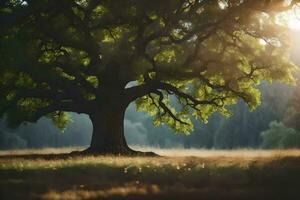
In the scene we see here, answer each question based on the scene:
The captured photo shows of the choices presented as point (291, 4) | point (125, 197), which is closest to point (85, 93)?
point (291, 4)

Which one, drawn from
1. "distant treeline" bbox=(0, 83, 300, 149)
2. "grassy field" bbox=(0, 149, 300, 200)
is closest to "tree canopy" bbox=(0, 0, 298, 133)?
"grassy field" bbox=(0, 149, 300, 200)

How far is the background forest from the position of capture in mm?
62156

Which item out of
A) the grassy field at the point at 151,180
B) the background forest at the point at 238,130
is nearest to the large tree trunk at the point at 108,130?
the grassy field at the point at 151,180

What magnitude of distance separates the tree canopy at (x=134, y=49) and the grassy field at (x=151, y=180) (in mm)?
9321

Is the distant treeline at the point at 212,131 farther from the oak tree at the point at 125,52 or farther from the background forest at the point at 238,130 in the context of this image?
the oak tree at the point at 125,52

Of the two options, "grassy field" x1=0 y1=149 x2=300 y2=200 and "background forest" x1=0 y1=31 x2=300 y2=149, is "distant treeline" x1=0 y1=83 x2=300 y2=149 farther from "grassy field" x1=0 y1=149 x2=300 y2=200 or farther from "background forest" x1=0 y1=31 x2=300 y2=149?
"grassy field" x1=0 y1=149 x2=300 y2=200

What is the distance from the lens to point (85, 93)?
38.9 metres

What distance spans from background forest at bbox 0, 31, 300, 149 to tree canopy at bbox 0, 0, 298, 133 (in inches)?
802

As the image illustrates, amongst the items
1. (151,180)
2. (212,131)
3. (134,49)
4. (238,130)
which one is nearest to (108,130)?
(134,49)

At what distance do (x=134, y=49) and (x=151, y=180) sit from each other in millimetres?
12682

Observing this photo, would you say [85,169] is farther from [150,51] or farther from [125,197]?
[150,51]

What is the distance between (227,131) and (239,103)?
4.05m

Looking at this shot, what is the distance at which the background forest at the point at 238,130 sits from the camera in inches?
2447

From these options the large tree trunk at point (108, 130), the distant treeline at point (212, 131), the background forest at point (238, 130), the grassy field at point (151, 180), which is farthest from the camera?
the distant treeline at point (212, 131)
